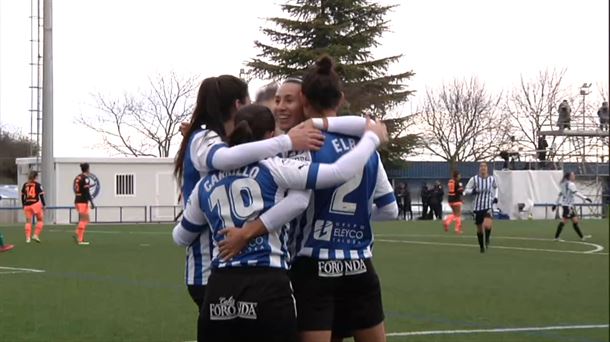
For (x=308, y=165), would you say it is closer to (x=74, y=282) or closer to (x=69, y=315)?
(x=69, y=315)

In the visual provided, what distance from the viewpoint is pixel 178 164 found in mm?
4656

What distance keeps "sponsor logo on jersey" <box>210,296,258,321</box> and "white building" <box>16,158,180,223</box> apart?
142 ft

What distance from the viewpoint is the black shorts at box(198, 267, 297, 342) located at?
408cm

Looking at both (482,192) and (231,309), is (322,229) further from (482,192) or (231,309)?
(482,192)

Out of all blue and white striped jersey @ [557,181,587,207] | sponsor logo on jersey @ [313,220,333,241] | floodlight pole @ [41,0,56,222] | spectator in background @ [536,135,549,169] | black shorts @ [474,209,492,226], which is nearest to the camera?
sponsor logo on jersey @ [313,220,333,241]

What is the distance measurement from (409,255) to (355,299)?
17.3 m

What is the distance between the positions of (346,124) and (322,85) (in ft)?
0.64

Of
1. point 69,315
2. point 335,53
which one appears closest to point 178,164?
point 69,315

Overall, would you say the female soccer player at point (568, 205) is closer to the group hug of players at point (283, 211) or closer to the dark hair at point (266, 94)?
the group hug of players at point (283, 211)

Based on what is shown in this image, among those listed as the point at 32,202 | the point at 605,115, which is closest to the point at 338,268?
the point at 605,115

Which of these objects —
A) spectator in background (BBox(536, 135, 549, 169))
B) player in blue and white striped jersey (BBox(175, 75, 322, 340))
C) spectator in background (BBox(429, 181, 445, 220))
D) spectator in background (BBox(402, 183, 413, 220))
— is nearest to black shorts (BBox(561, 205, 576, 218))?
spectator in background (BBox(429, 181, 445, 220))

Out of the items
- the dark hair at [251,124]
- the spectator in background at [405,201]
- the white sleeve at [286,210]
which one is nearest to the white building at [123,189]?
the spectator in background at [405,201]

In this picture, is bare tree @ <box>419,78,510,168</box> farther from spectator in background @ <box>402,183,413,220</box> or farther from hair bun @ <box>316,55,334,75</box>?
hair bun @ <box>316,55,334,75</box>

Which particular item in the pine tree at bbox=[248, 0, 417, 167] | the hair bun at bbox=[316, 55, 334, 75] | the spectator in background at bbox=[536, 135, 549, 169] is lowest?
the hair bun at bbox=[316, 55, 334, 75]
